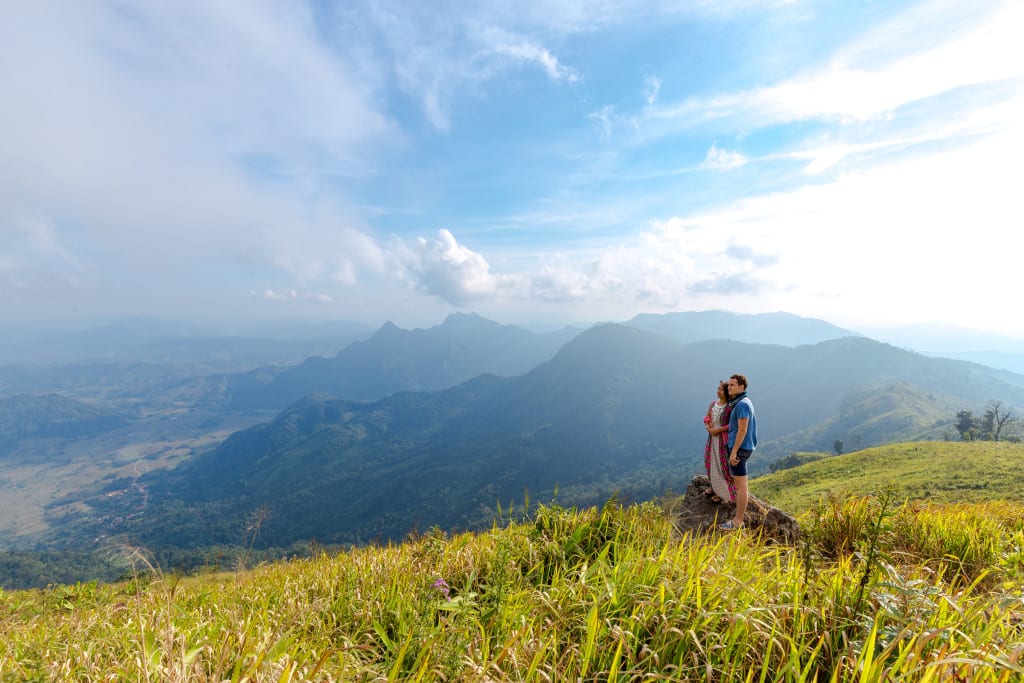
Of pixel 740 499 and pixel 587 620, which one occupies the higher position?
pixel 587 620

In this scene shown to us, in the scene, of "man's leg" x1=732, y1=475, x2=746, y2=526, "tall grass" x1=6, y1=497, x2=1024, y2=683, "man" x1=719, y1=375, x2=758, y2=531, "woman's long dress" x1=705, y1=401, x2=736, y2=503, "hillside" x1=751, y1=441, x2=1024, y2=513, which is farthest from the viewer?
"hillside" x1=751, y1=441, x2=1024, y2=513

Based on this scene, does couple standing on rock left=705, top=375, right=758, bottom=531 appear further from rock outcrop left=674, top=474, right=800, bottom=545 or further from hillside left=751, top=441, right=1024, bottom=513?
hillside left=751, top=441, right=1024, bottom=513

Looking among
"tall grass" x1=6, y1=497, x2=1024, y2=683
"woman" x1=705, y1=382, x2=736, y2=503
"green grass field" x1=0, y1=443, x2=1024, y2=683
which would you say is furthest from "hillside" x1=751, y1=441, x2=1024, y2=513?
"tall grass" x1=6, y1=497, x2=1024, y2=683

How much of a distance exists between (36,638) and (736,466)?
926 centimetres

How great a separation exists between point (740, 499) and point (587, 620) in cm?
524

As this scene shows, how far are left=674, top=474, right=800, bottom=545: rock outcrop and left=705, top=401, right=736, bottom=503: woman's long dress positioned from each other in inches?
11.4

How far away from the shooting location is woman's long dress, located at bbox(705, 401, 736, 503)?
7.79 metres

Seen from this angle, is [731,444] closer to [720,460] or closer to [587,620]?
[720,460]

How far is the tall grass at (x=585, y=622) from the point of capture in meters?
2.63

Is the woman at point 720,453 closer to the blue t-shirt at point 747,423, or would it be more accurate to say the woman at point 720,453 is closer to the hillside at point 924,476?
the blue t-shirt at point 747,423

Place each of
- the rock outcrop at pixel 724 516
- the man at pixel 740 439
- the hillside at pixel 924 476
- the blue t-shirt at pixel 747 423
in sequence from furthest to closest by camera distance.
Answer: the hillside at pixel 924 476 → the blue t-shirt at pixel 747 423 → the man at pixel 740 439 → the rock outcrop at pixel 724 516

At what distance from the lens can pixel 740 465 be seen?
7422mm

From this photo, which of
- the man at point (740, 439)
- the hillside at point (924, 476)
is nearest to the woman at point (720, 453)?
the man at point (740, 439)

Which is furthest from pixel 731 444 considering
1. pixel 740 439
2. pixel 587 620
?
pixel 587 620
